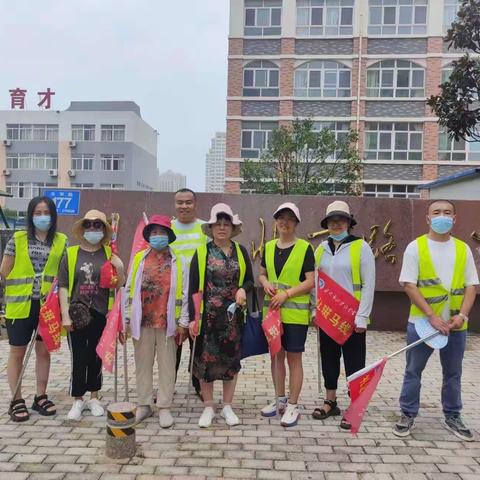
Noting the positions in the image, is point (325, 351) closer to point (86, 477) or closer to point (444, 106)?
point (86, 477)

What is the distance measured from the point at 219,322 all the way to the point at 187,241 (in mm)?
773

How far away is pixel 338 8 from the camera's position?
26.9 m

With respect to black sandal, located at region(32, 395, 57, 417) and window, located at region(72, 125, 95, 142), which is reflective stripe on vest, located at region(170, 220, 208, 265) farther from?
window, located at region(72, 125, 95, 142)

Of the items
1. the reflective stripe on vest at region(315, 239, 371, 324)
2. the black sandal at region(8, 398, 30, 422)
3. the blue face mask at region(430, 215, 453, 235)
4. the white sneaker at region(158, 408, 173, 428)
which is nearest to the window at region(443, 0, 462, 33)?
the blue face mask at region(430, 215, 453, 235)

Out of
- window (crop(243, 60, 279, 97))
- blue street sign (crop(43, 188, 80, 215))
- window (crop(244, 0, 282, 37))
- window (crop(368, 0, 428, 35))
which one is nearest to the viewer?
blue street sign (crop(43, 188, 80, 215))

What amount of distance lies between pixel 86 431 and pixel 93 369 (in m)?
0.48

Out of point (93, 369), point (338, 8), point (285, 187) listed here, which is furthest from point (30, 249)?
point (338, 8)

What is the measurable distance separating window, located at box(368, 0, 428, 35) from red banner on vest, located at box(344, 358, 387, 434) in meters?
26.4

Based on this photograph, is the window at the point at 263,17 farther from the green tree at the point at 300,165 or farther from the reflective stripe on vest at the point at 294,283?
the reflective stripe on vest at the point at 294,283

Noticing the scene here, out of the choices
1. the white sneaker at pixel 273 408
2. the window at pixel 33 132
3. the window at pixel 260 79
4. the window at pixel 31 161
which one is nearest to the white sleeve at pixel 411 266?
the white sneaker at pixel 273 408

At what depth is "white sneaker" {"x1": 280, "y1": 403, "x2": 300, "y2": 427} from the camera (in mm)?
3986

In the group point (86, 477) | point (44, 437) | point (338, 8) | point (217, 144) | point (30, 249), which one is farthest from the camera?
point (217, 144)

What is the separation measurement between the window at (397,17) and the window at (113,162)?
24.5m

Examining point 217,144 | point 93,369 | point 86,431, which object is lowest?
point 86,431
